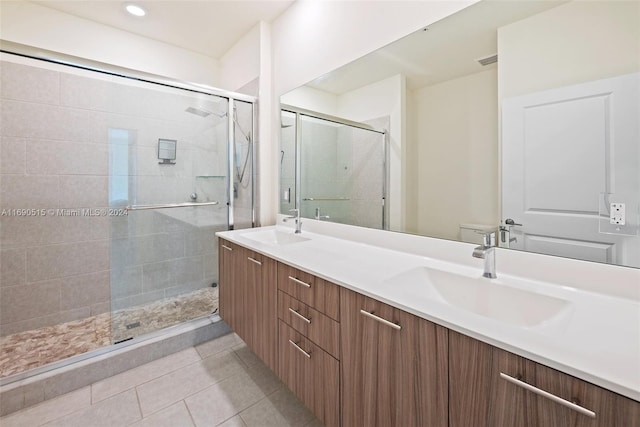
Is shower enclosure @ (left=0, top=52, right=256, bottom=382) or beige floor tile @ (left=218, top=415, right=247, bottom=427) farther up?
shower enclosure @ (left=0, top=52, right=256, bottom=382)

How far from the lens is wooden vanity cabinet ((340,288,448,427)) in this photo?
74cm

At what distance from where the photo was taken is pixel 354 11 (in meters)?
1.66

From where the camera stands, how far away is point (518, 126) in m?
1.06

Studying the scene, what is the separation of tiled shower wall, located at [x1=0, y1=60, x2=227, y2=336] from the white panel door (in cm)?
211

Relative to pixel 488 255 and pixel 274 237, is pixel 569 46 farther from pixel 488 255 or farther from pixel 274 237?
pixel 274 237

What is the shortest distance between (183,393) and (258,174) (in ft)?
5.45

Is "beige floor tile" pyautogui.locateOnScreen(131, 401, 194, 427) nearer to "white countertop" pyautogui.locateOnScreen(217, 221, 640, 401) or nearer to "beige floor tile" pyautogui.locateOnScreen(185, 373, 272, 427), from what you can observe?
"beige floor tile" pyautogui.locateOnScreen(185, 373, 272, 427)

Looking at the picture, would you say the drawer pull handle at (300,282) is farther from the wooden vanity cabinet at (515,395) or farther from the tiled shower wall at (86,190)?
the tiled shower wall at (86,190)

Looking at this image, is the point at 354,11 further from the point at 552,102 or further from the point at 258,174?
the point at 258,174

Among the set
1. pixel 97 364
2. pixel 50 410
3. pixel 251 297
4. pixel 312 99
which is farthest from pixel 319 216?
pixel 50 410

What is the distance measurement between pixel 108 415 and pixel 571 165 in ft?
7.73

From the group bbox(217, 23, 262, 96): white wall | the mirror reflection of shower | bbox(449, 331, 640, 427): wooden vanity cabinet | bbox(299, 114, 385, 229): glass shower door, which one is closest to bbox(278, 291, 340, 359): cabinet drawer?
bbox(449, 331, 640, 427): wooden vanity cabinet

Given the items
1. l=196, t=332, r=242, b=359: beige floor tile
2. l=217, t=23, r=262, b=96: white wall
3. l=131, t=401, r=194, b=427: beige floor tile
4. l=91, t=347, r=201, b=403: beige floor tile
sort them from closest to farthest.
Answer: l=131, t=401, r=194, b=427: beige floor tile < l=91, t=347, r=201, b=403: beige floor tile < l=196, t=332, r=242, b=359: beige floor tile < l=217, t=23, r=262, b=96: white wall

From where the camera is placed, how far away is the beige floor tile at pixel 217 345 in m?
1.97
